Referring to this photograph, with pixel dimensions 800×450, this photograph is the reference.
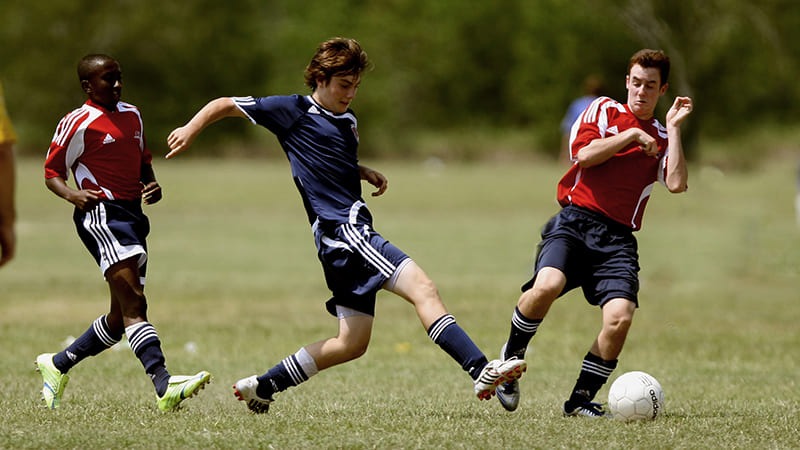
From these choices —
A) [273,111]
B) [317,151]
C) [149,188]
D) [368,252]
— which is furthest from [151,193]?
[368,252]

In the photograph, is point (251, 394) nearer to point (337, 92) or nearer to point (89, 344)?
point (89, 344)

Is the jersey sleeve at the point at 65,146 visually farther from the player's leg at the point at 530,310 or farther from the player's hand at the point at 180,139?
the player's leg at the point at 530,310

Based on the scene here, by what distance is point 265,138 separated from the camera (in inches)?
2067

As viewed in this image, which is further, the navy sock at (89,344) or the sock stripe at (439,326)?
the navy sock at (89,344)

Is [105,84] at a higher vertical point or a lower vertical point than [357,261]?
higher

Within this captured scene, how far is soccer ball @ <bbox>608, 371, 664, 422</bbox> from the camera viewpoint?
680cm

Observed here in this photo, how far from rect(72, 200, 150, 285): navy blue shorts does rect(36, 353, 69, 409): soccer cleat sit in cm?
83

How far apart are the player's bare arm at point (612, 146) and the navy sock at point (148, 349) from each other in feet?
8.39

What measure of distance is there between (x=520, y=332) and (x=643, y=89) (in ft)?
4.97

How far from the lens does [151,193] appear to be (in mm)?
7129

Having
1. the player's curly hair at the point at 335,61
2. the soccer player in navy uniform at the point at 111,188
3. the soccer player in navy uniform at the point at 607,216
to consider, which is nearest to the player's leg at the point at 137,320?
the soccer player in navy uniform at the point at 111,188

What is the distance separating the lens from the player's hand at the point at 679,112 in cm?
693

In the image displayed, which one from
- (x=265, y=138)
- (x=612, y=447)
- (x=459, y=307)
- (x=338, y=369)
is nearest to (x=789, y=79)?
(x=265, y=138)

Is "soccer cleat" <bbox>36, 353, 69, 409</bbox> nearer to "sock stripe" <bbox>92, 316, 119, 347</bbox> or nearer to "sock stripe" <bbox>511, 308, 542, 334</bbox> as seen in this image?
"sock stripe" <bbox>92, 316, 119, 347</bbox>
